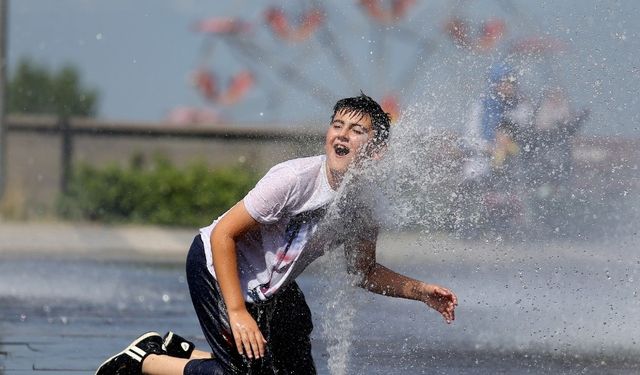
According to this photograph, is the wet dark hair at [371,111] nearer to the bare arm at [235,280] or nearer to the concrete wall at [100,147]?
the bare arm at [235,280]

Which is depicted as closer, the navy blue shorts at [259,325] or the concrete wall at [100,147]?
the navy blue shorts at [259,325]

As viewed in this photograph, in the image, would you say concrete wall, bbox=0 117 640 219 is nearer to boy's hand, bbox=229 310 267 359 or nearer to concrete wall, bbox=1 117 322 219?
concrete wall, bbox=1 117 322 219

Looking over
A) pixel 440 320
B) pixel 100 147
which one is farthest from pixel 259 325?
pixel 100 147

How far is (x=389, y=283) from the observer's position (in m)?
4.86

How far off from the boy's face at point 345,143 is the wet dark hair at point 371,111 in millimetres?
15

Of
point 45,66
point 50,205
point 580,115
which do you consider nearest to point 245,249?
point 580,115

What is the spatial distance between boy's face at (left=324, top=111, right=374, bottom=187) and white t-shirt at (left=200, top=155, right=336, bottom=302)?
1.8 inches

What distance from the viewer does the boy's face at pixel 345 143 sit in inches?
178

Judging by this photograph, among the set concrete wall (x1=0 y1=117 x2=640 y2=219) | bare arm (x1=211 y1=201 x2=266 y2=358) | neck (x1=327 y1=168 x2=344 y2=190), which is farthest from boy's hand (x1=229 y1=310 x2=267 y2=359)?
concrete wall (x1=0 y1=117 x2=640 y2=219)

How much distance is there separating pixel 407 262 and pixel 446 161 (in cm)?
364

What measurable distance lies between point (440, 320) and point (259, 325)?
3.27m

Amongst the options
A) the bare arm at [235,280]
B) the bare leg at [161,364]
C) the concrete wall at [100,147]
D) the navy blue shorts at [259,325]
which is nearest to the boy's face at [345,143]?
the bare arm at [235,280]

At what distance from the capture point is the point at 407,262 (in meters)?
8.98

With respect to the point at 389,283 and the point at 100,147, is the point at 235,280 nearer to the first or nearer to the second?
the point at 389,283
